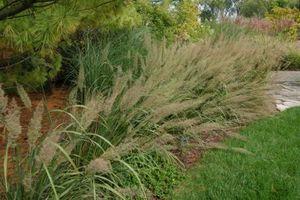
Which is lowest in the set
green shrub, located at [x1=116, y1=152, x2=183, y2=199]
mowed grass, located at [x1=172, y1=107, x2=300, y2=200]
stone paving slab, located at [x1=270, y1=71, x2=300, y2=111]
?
stone paving slab, located at [x1=270, y1=71, x2=300, y2=111]

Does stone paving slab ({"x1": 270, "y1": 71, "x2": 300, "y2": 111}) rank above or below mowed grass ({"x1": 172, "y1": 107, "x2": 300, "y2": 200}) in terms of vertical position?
below

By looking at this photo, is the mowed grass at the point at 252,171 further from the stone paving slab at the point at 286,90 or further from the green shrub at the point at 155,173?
the stone paving slab at the point at 286,90

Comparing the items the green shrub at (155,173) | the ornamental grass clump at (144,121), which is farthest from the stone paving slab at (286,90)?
the green shrub at (155,173)

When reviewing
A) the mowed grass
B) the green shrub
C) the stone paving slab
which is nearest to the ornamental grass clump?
the green shrub

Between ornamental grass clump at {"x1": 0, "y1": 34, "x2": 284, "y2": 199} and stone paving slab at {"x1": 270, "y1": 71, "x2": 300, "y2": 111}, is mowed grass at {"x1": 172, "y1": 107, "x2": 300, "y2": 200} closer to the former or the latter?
ornamental grass clump at {"x1": 0, "y1": 34, "x2": 284, "y2": 199}

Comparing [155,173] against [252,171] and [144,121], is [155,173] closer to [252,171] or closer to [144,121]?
[144,121]

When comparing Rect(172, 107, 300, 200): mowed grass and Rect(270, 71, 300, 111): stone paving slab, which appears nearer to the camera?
Rect(172, 107, 300, 200): mowed grass

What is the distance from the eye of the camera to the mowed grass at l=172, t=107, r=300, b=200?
13.7 ft

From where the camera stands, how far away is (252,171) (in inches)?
183

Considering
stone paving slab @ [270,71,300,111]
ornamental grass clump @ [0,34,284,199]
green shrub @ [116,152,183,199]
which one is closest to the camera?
ornamental grass clump @ [0,34,284,199]

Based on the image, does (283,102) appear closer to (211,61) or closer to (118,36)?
(211,61)

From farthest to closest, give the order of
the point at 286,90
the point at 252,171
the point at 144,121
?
the point at 286,90
the point at 252,171
the point at 144,121

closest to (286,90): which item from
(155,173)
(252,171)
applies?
(252,171)

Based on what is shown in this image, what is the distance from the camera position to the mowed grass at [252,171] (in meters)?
4.17
